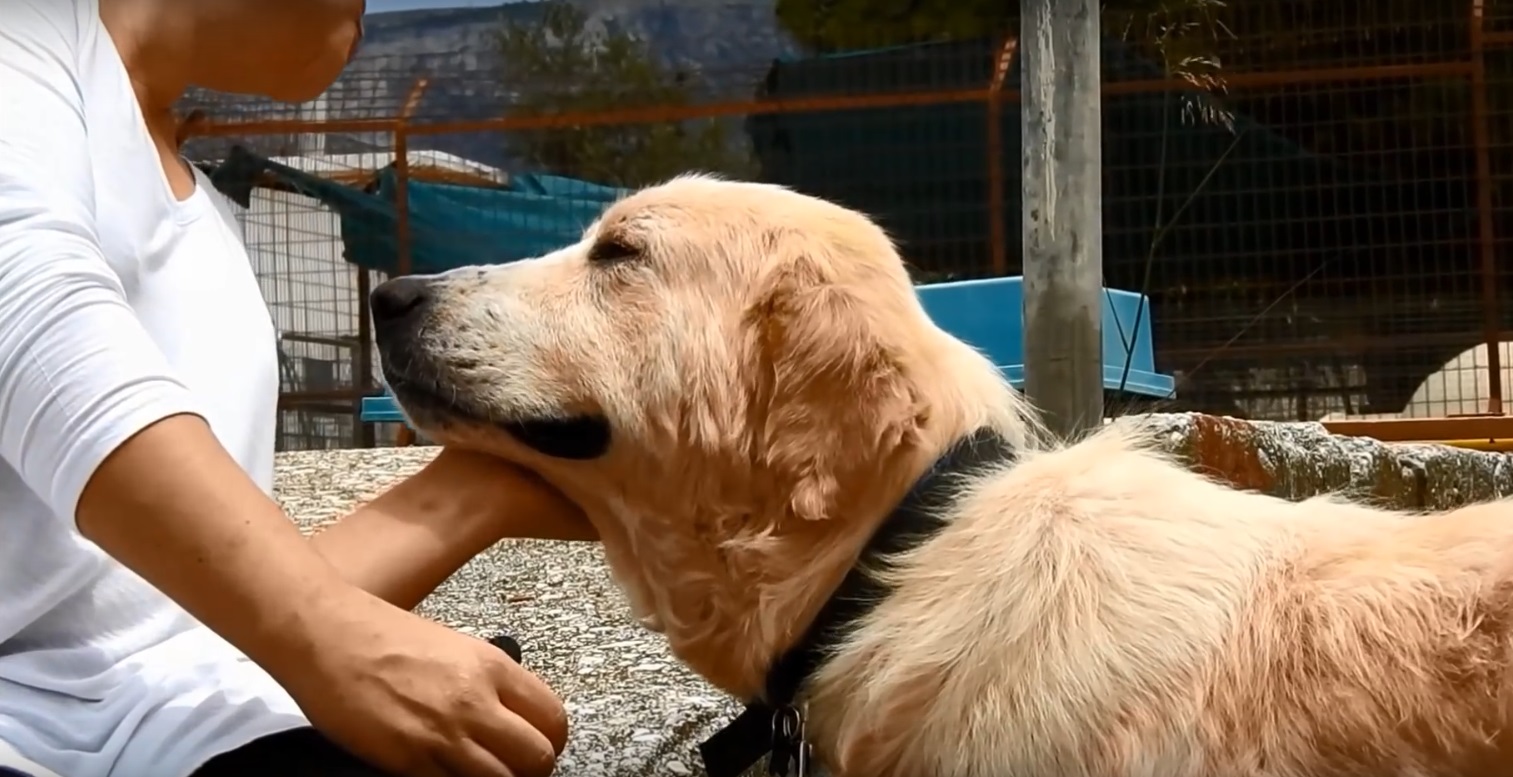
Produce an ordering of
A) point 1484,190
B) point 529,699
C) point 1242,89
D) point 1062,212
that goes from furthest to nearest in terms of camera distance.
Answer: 1. point 1242,89
2. point 1484,190
3. point 1062,212
4. point 529,699

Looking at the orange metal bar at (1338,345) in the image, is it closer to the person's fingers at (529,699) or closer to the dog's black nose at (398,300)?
the dog's black nose at (398,300)

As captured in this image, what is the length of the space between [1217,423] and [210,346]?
2.24m

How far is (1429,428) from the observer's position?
4781mm

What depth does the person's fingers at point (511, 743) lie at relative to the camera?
1.12 meters

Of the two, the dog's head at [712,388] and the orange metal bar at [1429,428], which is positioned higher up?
the dog's head at [712,388]

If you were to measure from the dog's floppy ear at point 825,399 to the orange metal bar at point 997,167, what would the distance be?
143 inches

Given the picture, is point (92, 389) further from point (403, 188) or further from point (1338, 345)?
point (1338, 345)

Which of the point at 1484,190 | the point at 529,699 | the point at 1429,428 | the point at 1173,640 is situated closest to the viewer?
the point at 529,699

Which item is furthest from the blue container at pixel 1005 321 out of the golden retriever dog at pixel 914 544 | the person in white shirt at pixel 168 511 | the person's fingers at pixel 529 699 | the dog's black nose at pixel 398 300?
the person's fingers at pixel 529 699

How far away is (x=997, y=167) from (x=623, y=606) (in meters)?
2.70

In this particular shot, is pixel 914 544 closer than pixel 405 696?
No

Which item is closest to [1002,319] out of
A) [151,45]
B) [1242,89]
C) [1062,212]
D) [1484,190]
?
[1062,212]

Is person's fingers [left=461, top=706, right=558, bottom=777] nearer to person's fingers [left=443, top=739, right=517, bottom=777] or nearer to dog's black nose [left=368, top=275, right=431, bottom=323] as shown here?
person's fingers [left=443, top=739, right=517, bottom=777]

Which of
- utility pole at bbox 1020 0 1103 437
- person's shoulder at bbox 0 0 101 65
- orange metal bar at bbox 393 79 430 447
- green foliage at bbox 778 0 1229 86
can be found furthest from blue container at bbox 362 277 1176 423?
person's shoulder at bbox 0 0 101 65
